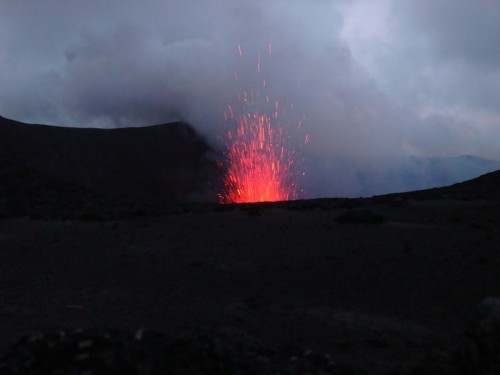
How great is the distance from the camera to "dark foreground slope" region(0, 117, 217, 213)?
151 feet

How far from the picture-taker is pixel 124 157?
5431cm

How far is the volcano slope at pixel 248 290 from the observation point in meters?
5.42

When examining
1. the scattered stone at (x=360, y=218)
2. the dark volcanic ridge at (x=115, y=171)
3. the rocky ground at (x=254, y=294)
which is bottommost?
the rocky ground at (x=254, y=294)

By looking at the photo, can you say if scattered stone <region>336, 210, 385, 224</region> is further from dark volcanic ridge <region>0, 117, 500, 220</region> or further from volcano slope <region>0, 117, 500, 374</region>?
dark volcanic ridge <region>0, 117, 500, 220</region>

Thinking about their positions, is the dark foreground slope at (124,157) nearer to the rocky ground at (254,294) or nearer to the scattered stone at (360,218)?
the scattered stone at (360,218)

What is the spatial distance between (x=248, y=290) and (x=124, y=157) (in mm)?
45767

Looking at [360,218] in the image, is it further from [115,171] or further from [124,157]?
[124,157]

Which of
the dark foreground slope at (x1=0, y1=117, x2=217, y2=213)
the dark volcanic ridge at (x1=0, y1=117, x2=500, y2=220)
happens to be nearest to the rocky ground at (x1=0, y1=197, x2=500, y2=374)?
the dark volcanic ridge at (x1=0, y1=117, x2=500, y2=220)

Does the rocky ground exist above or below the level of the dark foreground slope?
below

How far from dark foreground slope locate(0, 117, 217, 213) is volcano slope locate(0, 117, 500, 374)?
24.8 meters

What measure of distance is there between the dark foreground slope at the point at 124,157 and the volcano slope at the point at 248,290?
24.8 meters

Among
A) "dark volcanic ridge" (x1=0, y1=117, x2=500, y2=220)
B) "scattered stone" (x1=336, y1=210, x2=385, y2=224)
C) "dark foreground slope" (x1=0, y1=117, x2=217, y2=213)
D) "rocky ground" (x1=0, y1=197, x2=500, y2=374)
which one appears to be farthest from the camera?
"dark foreground slope" (x1=0, y1=117, x2=217, y2=213)

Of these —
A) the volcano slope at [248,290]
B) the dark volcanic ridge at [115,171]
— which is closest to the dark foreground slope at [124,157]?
the dark volcanic ridge at [115,171]

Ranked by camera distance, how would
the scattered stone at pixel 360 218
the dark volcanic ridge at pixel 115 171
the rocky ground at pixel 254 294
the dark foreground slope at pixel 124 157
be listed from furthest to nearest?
1. the dark foreground slope at pixel 124 157
2. the dark volcanic ridge at pixel 115 171
3. the scattered stone at pixel 360 218
4. the rocky ground at pixel 254 294
